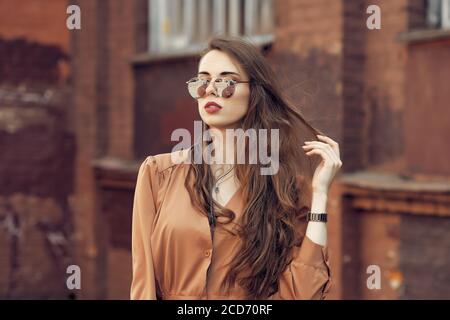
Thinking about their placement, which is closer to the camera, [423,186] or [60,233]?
[423,186]

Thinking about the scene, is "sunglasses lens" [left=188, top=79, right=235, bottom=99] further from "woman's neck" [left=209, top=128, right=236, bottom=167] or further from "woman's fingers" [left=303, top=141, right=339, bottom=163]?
"woman's fingers" [left=303, top=141, right=339, bottom=163]

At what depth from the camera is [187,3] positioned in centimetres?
766

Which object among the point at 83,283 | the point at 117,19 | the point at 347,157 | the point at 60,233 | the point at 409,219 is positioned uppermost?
the point at 117,19

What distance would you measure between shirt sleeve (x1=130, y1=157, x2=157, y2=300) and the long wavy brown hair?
16cm

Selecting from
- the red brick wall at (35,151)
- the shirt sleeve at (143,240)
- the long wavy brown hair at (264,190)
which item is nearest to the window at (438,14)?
the long wavy brown hair at (264,190)

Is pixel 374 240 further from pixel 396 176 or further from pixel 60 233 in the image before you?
pixel 60 233

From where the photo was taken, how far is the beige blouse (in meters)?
2.55

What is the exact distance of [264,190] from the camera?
8.78 ft

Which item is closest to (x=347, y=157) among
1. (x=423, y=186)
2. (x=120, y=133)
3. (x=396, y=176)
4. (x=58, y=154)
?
(x=396, y=176)

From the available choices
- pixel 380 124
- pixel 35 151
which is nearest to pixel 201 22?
pixel 380 124

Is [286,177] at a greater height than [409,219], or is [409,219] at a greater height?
[286,177]

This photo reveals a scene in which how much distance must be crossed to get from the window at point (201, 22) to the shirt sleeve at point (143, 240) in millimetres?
3937

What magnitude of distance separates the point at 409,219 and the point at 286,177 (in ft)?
10.2

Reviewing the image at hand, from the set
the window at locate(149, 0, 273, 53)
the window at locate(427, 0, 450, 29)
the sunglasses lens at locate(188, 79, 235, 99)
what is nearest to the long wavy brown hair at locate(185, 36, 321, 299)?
the sunglasses lens at locate(188, 79, 235, 99)
